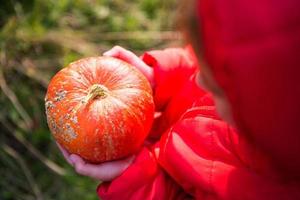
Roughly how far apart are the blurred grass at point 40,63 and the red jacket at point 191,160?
2.31ft

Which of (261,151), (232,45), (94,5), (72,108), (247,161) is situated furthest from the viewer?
(94,5)

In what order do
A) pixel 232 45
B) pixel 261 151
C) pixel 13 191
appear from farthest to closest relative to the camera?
1. pixel 13 191
2. pixel 261 151
3. pixel 232 45

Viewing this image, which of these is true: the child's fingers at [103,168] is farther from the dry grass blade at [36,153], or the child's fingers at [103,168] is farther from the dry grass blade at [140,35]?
the dry grass blade at [140,35]

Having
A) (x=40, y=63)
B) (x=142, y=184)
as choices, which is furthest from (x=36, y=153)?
(x=142, y=184)

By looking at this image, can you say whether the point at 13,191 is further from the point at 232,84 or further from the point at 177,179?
the point at 232,84

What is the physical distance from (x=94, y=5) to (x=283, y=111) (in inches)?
63.1

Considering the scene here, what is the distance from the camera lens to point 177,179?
3.92 ft

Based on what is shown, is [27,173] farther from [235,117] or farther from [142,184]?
[235,117]

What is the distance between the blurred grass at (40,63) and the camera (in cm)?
190

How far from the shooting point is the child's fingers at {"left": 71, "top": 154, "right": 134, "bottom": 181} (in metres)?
1.19

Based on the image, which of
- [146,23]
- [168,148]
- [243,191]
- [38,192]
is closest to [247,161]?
[243,191]

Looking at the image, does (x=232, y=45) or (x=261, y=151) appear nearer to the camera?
(x=232, y=45)

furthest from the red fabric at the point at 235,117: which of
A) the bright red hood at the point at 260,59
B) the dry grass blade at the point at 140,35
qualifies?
the dry grass blade at the point at 140,35

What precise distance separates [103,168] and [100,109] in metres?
0.16
